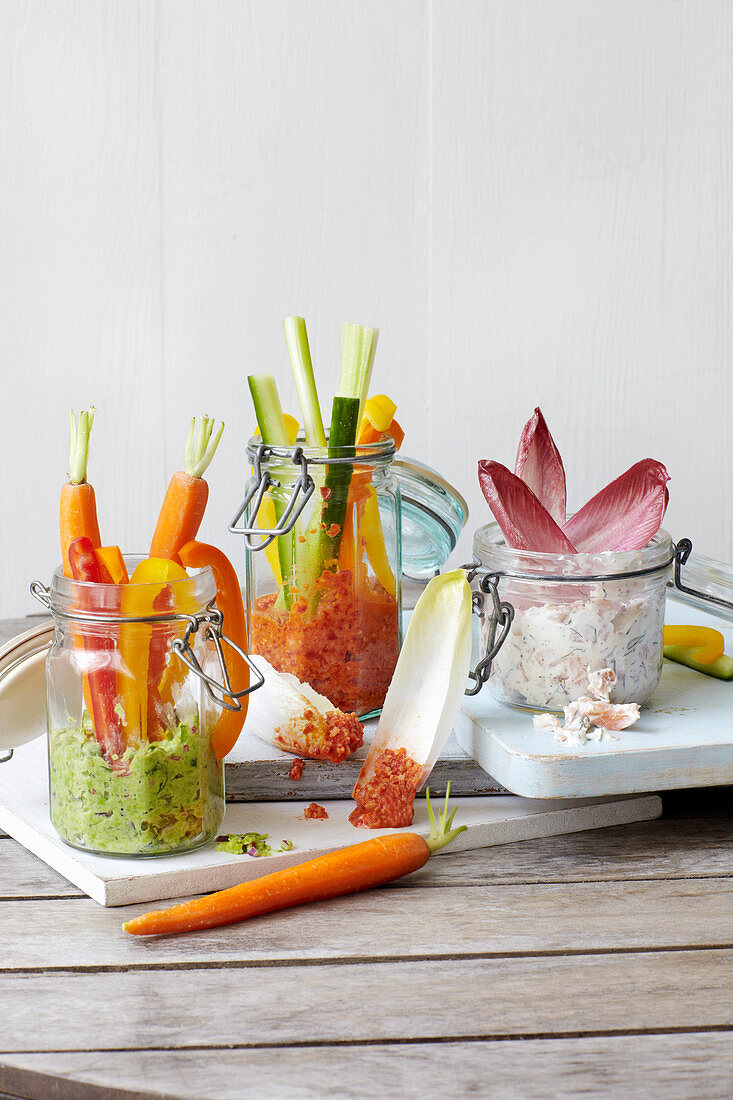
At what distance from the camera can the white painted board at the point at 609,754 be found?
0.76m

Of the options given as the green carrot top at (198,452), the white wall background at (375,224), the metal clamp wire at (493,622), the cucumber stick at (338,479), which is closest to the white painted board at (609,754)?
the metal clamp wire at (493,622)

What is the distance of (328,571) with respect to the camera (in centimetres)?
86

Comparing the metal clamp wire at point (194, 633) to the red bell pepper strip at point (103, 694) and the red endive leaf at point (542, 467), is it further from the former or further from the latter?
the red endive leaf at point (542, 467)

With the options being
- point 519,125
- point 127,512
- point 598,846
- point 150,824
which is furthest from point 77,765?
point 519,125

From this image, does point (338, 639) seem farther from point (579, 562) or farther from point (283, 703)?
point (579, 562)

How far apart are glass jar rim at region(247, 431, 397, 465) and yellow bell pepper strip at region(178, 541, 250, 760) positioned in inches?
3.9

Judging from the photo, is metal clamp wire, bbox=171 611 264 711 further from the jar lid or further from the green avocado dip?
the jar lid

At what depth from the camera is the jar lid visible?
1064mm

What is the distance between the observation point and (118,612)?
72cm

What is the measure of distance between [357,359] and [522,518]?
181 mm

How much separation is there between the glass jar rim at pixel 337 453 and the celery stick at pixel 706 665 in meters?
0.30

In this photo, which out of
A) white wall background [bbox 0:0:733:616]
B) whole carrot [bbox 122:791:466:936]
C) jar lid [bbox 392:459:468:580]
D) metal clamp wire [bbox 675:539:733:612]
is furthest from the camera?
white wall background [bbox 0:0:733:616]

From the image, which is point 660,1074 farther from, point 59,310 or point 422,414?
point 59,310

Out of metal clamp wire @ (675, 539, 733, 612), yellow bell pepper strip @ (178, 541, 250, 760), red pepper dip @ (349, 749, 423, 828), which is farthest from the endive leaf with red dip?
metal clamp wire @ (675, 539, 733, 612)
